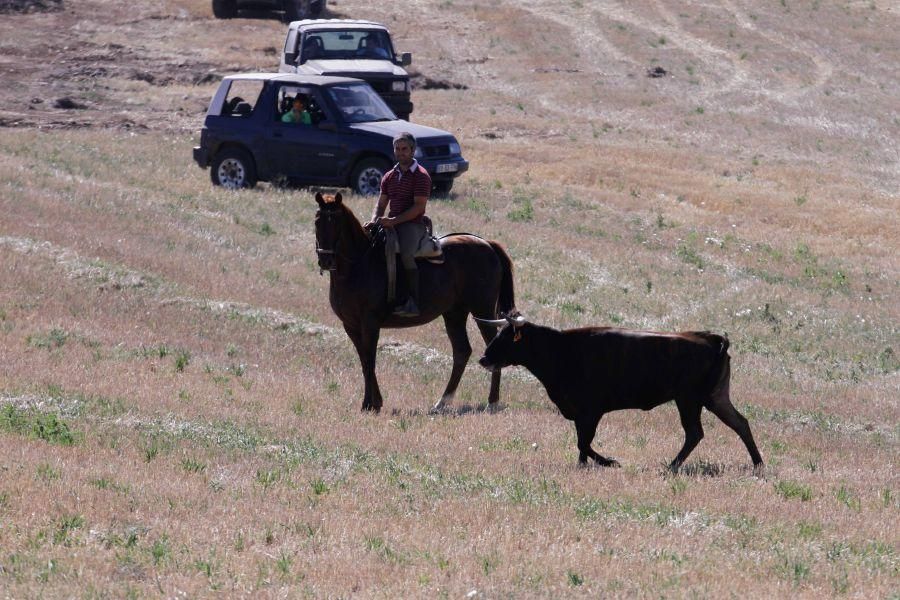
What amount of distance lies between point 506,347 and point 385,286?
7.15ft

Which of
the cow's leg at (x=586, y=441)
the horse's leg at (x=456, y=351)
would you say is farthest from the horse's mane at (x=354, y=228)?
the cow's leg at (x=586, y=441)

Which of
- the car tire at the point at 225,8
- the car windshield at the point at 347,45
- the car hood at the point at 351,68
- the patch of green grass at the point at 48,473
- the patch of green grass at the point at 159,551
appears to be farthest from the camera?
the car tire at the point at 225,8

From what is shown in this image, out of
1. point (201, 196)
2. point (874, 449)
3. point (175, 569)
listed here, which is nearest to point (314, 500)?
point (175, 569)

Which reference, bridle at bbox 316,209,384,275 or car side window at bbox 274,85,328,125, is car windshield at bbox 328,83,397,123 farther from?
bridle at bbox 316,209,384,275

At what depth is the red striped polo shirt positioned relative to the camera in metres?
12.6

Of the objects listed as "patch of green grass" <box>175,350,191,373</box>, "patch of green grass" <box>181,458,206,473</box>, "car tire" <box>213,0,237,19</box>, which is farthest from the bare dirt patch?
"patch of green grass" <box>181,458,206,473</box>

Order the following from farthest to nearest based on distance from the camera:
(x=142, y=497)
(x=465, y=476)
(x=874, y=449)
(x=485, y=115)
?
1. (x=485, y=115)
2. (x=874, y=449)
3. (x=465, y=476)
4. (x=142, y=497)

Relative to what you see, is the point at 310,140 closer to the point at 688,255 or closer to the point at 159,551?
the point at 688,255

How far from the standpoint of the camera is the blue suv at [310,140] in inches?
961

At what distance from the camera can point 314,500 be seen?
29.4 feet

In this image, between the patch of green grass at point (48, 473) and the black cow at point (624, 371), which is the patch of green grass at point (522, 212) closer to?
the black cow at point (624, 371)

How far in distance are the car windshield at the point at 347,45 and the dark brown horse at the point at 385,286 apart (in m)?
17.9

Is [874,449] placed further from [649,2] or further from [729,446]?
[649,2]

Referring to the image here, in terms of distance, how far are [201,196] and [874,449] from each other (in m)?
14.3
